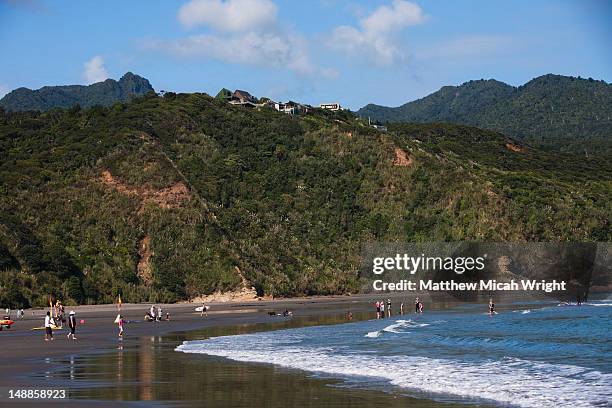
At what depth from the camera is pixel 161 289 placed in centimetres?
7269

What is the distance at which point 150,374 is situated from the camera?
25.9 metres

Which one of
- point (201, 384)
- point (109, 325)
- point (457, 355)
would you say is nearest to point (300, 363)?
point (201, 384)

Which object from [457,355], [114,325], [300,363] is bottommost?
[114,325]

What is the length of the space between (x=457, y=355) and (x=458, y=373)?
599cm

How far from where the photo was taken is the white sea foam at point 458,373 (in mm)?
21625

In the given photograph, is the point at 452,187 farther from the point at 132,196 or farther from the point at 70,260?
the point at 70,260

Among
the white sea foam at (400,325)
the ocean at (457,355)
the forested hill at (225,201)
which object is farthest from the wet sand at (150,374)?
the forested hill at (225,201)

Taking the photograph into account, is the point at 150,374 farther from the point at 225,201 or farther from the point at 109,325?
the point at 225,201

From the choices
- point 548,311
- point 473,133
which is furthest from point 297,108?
point 548,311

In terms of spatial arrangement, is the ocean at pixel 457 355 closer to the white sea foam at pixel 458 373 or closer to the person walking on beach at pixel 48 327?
the white sea foam at pixel 458 373

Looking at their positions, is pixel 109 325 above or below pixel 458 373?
below

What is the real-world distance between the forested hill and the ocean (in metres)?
27.6

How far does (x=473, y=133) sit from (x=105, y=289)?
142264mm

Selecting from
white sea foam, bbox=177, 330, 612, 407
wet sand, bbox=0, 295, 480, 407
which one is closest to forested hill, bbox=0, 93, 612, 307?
wet sand, bbox=0, 295, 480, 407
